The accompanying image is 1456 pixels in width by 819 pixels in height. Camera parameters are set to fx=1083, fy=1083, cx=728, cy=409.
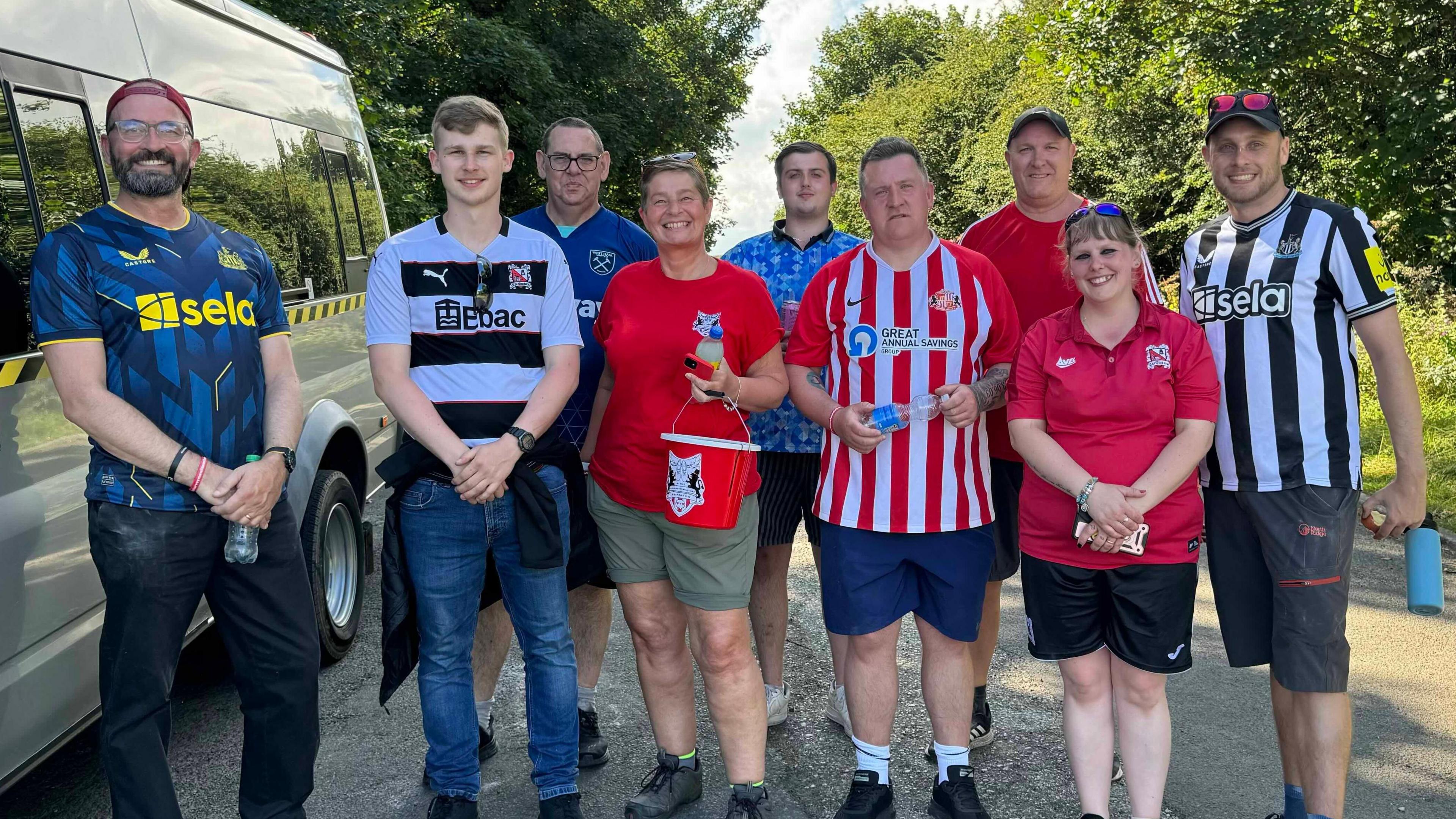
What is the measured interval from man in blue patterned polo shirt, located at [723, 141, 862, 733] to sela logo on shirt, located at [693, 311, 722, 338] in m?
0.82

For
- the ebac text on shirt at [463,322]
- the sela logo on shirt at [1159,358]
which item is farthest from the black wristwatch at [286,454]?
the sela logo on shirt at [1159,358]

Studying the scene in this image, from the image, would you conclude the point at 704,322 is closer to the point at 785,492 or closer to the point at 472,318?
the point at 472,318

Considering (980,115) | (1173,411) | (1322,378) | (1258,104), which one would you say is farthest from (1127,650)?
(980,115)

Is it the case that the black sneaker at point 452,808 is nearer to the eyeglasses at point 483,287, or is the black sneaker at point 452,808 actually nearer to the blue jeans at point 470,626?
the blue jeans at point 470,626

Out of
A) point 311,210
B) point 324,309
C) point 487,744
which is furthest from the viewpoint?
point 311,210

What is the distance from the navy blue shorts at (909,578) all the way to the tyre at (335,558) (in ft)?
7.90

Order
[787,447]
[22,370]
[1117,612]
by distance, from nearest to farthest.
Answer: [22,370] → [1117,612] → [787,447]

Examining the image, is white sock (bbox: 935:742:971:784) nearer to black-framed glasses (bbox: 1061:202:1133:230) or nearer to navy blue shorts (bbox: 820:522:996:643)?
navy blue shorts (bbox: 820:522:996:643)

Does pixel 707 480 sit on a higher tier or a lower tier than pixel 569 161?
lower

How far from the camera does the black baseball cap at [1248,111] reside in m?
3.14

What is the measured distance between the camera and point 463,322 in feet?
10.6

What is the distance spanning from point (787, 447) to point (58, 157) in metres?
2.60

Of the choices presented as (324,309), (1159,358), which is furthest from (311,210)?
(1159,358)

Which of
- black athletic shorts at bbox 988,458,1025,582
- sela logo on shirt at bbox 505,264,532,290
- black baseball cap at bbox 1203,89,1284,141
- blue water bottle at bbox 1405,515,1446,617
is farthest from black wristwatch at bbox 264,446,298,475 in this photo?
blue water bottle at bbox 1405,515,1446,617
